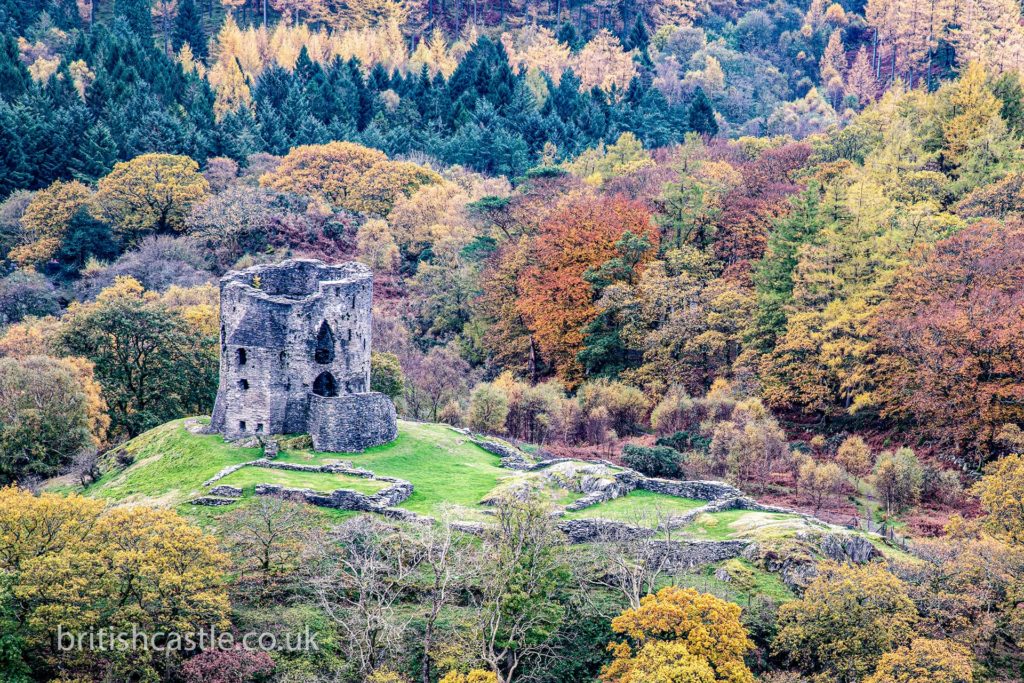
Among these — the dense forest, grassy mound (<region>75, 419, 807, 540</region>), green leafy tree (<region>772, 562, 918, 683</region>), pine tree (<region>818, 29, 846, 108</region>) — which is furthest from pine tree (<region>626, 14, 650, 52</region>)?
green leafy tree (<region>772, 562, 918, 683</region>)

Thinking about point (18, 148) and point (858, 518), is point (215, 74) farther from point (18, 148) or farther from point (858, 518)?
point (858, 518)

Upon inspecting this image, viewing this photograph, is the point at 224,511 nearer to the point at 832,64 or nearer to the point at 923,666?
the point at 923,666

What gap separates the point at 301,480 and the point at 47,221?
51121 millimetres

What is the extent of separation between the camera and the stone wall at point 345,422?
1901 inches

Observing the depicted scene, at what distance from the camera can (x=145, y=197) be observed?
289 ft

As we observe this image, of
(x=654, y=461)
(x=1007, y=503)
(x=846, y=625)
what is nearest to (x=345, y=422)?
(x=654, y=461)

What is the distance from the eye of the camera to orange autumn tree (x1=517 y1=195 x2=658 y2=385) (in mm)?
72000

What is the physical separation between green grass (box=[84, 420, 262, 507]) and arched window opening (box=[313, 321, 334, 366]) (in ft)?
15.6

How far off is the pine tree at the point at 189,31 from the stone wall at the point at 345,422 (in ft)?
359

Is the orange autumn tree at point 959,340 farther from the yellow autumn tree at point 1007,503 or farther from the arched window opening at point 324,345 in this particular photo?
the arched window opening at point 324,345

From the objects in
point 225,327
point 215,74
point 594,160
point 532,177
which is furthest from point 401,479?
point 215,74

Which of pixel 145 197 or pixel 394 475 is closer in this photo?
pixel 394 475

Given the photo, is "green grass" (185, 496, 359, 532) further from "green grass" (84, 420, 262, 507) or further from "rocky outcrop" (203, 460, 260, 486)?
"rocky outcrop" (203, 460, 260, 486)

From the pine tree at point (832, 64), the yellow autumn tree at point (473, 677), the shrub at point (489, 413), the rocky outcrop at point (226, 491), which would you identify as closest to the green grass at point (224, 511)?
the rocky outcrop at point (226, 491)
